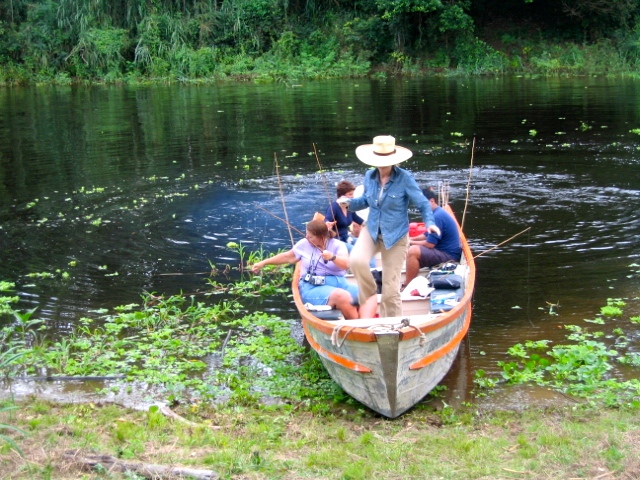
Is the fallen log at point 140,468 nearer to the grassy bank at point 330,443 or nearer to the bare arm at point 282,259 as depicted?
the grassy bank at point 330,443

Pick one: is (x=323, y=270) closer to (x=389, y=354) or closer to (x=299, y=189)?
(x=389, y=354)

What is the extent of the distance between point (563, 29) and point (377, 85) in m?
11.8

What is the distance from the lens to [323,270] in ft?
25.8

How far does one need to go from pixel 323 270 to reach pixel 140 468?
3.20 meters

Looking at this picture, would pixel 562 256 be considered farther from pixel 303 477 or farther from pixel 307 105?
pixel 307 105

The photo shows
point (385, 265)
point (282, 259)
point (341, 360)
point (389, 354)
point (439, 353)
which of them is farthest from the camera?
point (282, 259)

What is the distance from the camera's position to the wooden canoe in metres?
6.28

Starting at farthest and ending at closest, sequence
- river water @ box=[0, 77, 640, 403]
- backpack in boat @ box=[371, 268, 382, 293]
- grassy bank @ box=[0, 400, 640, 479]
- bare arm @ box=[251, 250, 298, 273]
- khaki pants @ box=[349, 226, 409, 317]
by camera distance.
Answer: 1. river water @ box=[0, 77, 640, 403]
2. backpack in boat @ box=[371, 268, 382, 293]
3. bare arm @ box=[251, 250, 298, 273]
4. khaki pants @ box=[349, 226, 409, 317]
5. grassy bank @ box=[0, 400, 640, 479]

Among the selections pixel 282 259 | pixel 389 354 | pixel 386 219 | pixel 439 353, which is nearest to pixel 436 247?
pixel 282 259

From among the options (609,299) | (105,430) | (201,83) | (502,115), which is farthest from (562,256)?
(201,83)

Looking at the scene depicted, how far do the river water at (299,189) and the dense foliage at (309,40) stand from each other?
10520 millimetres

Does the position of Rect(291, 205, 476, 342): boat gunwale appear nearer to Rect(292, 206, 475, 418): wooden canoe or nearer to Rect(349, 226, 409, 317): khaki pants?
Rect(292, 206, 475, 418): wooden canoe

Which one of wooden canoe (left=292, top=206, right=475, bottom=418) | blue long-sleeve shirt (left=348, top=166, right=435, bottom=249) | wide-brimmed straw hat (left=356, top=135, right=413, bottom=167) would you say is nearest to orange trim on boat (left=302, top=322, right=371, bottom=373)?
wooden canoe (left=292, top=206, right=475, bottom=418)

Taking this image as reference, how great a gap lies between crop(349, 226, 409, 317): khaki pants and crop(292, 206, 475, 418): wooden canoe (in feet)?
1.40
